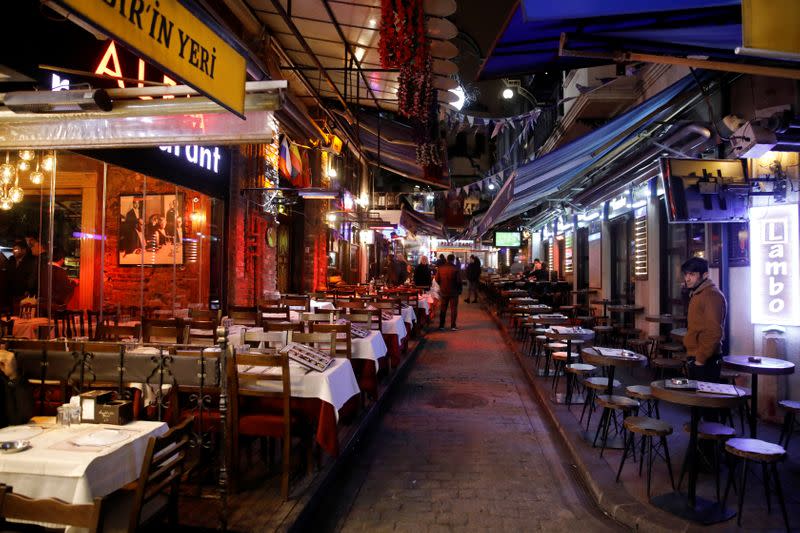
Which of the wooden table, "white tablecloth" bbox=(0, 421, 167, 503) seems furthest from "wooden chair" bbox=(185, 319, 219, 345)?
the wooden table

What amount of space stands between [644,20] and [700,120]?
443cm

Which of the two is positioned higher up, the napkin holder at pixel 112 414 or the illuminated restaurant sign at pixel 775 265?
the illuminated restaurant sign at pixel 775 265

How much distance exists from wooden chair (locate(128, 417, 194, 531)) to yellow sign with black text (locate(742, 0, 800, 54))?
4.01 metres

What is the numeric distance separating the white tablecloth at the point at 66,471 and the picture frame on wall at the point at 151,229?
6.95 meters

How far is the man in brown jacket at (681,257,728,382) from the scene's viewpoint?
452 centimetres

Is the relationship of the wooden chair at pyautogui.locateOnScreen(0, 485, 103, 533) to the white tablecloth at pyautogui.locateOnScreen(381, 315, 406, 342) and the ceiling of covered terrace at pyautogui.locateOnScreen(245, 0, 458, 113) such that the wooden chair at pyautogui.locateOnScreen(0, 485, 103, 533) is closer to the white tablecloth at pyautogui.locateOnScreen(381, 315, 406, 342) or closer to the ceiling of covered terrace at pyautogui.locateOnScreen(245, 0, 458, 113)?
the ceiling of covered terrace at pyautogui.locateOnScreen(245, 0, 458, 113)

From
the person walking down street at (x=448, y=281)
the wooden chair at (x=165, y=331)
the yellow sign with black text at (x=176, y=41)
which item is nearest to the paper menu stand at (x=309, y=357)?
the wooden chair at (x=165, y=331)

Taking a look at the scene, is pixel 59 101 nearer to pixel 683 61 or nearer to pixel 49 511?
pixel 49 511

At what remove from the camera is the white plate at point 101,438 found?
9.13 feet

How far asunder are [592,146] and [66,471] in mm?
7625

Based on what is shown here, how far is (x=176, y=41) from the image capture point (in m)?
2.69

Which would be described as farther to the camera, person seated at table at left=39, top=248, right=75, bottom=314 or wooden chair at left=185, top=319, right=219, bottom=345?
person seated at table at left=39, top=248, right=75, bottom=314

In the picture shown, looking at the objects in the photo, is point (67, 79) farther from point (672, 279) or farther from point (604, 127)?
point (672, 279)

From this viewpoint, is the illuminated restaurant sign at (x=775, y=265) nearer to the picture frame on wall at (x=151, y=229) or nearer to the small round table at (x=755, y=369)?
the small round table at (x=755, y=369)
